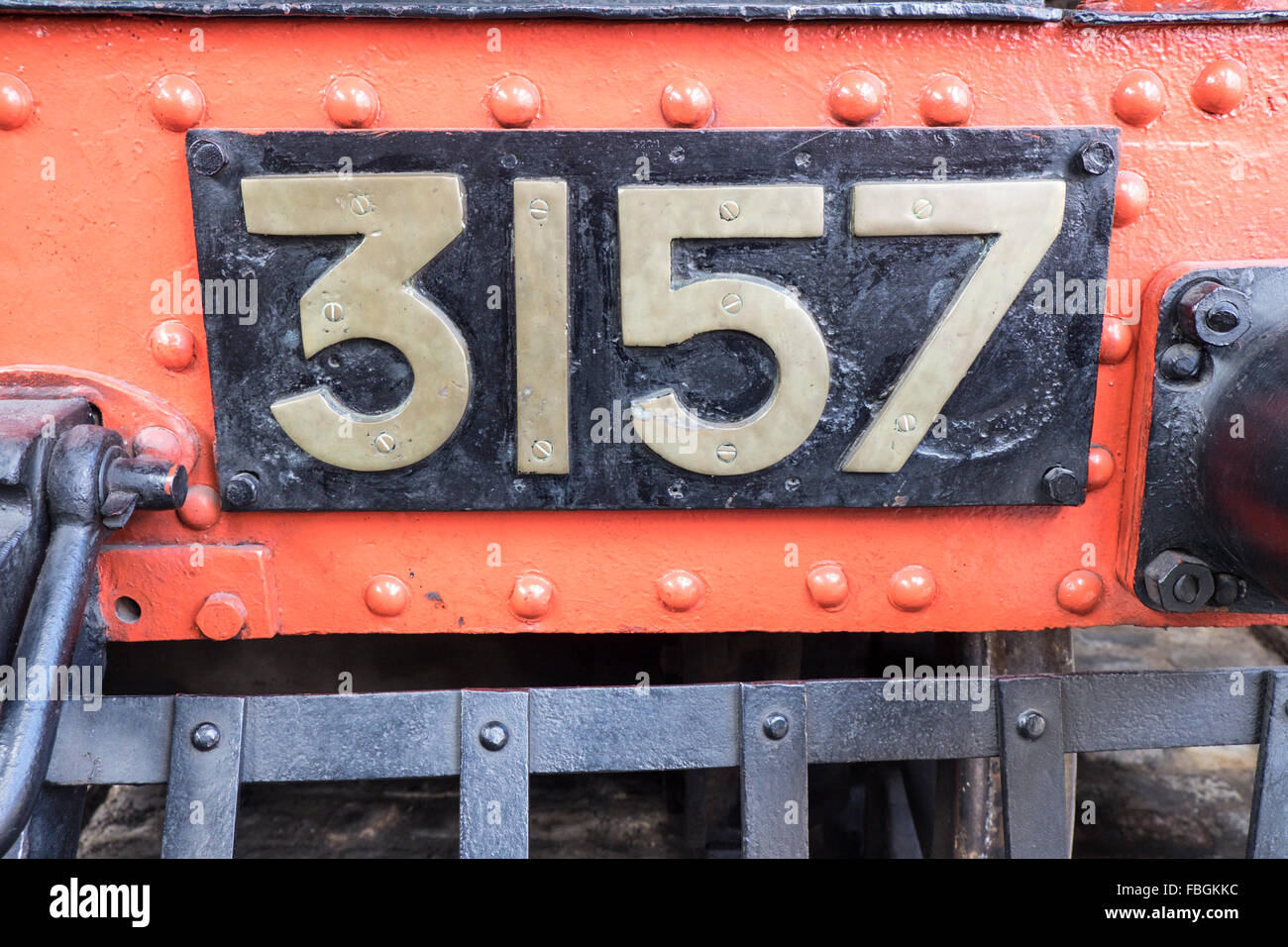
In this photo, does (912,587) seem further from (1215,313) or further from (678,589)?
(1215,313)

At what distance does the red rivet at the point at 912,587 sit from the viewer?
119cm

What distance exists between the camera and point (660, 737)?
117cm

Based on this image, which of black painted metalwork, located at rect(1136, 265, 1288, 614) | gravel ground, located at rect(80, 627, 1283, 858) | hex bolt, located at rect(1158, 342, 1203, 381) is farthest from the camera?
gravel ground, located at rect(80, 627, 1283, 858)

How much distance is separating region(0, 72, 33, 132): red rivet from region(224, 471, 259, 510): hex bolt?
1.43 feet

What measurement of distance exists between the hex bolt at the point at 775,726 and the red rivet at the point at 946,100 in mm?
695

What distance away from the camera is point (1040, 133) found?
3.50ft

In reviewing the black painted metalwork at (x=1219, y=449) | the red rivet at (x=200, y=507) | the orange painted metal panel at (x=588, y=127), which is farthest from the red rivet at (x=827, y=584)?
the red rivet at (x=200, y=507)

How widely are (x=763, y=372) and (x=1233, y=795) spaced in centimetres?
200

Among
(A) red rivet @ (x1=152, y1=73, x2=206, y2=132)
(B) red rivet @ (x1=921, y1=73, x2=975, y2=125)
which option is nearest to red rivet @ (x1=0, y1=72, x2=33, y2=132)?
(A) red rivet @ (x1=152, y1=73, x2=206, y2=132)

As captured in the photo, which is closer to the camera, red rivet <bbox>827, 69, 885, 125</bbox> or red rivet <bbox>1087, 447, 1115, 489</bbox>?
red rivet <bbox>827, 69, 885, 125</bbox>

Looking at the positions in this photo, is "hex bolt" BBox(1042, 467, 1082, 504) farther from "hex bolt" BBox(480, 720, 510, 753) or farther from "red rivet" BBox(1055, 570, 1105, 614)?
"hex bolt" BBox(480, 720, 510, 753)

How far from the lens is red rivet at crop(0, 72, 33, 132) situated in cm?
105

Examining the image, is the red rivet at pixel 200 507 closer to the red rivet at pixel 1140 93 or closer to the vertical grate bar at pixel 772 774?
the vertical grate bar at pixel 772 774
